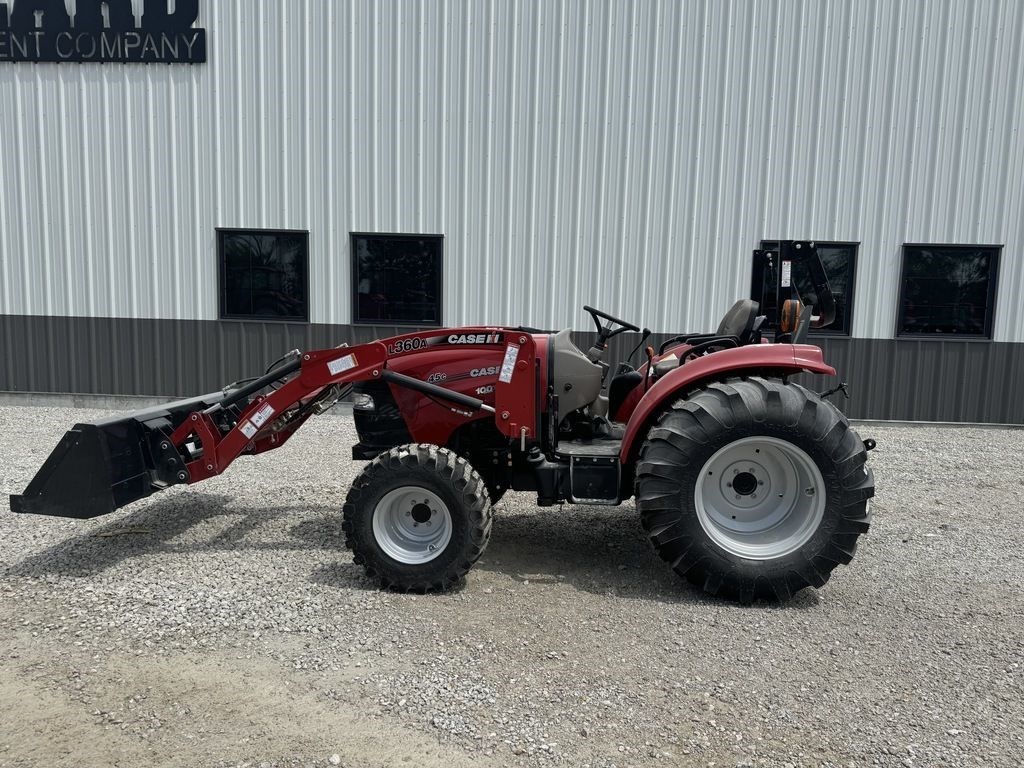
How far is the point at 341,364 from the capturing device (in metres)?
4.11

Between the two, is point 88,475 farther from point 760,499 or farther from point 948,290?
point 948,290

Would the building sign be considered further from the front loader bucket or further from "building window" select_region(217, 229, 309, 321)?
the front loader bucket

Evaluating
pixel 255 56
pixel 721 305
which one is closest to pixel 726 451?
pixel 721 305

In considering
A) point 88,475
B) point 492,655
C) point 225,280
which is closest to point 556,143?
point 225,280

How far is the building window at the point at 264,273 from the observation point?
8.79 meters

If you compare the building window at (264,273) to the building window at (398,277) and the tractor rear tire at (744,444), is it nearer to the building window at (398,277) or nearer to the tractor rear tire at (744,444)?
the building window at (398,277)

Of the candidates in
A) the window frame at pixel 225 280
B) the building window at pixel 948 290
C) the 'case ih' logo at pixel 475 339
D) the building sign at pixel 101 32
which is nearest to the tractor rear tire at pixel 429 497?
the 'case ih' logo at pixel 475 339

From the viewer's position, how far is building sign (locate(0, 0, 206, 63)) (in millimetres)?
8508

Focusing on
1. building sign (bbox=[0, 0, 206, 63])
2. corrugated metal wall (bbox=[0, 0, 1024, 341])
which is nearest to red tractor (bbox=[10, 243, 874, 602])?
corrugated metal wall (bbox=[0, 0, 1024, 341])

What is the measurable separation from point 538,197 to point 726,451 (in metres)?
5.45

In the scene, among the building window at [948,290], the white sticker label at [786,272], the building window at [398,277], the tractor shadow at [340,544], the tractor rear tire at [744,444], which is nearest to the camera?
the tractor rear tire at [744,444]

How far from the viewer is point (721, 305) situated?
8633 millimetres

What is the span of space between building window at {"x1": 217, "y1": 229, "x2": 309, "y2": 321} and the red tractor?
4.54m

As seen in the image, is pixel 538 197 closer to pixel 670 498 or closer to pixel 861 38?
pixel 861 38
